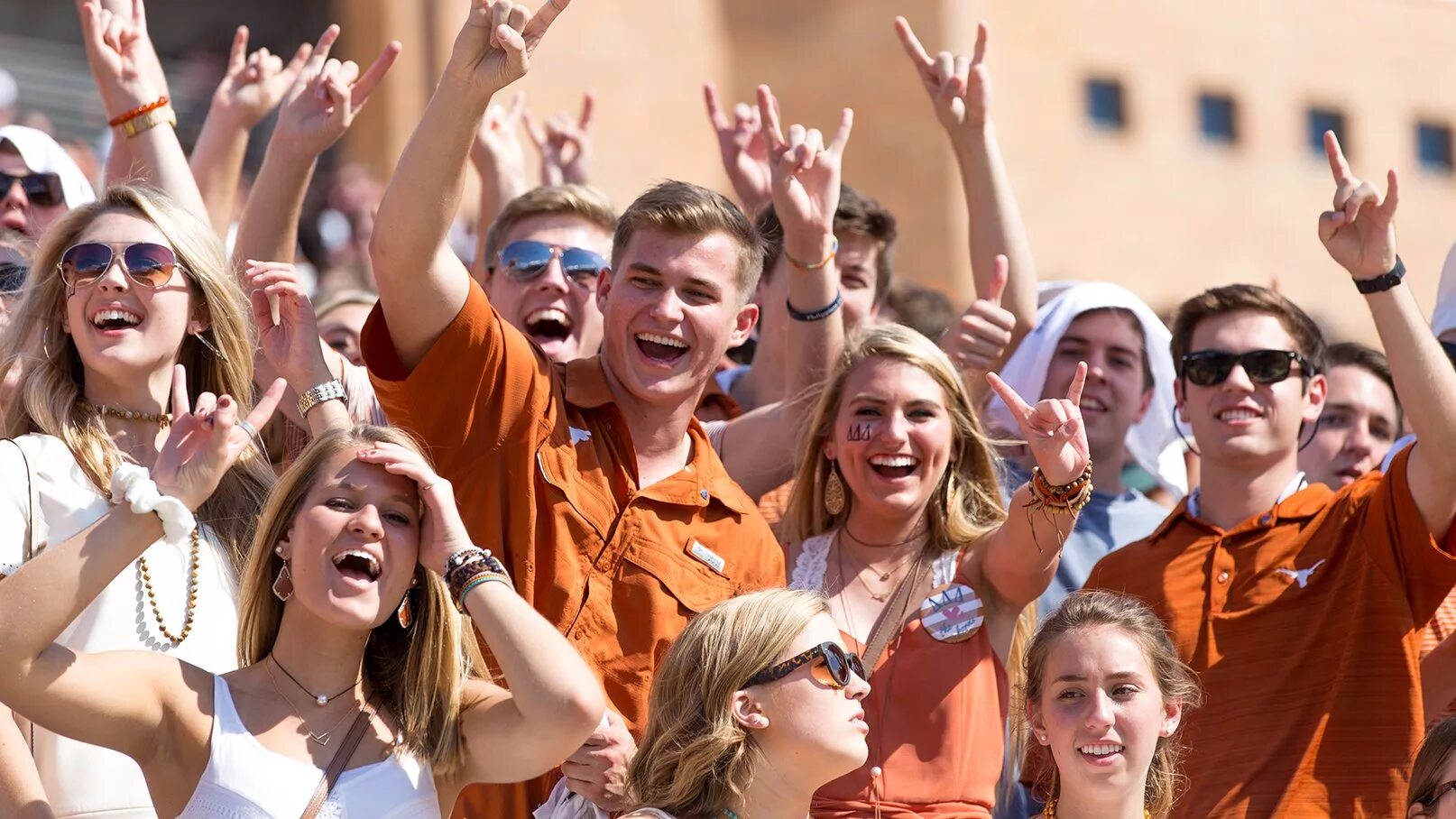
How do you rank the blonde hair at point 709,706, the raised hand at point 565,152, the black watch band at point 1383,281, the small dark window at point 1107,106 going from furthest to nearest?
the small dark window at point 1107,106 < the raised hand at point 565,152 < the black watch band at point 1383,281 < the blonde hair at point 709,706

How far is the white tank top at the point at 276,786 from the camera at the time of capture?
11.8 feet

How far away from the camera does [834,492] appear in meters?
5.39

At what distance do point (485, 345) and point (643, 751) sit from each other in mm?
877

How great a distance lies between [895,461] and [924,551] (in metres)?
0.23

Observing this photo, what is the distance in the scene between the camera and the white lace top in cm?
500

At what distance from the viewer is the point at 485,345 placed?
4.32m

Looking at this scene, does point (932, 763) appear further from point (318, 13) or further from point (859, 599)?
point (318, 13)

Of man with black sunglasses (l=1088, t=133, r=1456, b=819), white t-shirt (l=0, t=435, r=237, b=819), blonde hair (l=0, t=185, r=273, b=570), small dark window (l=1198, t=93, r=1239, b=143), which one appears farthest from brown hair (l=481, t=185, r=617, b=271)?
small dark window (l=1198, t=93, r=1239, b=143)

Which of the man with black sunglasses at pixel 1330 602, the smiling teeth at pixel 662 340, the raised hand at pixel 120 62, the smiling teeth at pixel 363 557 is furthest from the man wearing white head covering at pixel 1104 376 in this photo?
the smiling teeth at pixel 363 557

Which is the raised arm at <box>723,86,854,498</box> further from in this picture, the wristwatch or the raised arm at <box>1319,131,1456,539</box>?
the wristwatch

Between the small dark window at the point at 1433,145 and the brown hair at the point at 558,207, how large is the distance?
2555 cm

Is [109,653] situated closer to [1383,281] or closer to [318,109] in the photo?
[318,109]

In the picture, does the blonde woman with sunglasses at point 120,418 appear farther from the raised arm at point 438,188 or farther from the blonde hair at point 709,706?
the blonde hair at point 709,706

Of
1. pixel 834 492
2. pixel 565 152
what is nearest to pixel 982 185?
pixel 834 492
